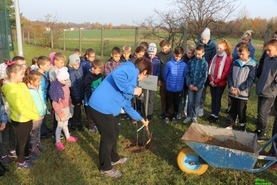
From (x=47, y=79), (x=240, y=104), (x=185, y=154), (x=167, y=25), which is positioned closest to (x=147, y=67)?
(x=185, y=154)

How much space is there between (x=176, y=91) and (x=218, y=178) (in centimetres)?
226

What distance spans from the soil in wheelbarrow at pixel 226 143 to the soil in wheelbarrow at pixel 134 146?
1033 millimetres

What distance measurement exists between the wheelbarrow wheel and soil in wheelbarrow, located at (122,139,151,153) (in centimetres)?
90

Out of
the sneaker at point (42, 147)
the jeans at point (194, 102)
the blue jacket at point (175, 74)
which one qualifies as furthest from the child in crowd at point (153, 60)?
the sneaker at point (42, 147)

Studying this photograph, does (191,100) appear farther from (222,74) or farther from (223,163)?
(223,163)

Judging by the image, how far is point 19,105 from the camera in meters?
3.44

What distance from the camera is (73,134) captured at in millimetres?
5059

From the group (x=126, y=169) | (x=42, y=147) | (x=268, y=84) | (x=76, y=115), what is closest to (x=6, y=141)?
(x=42, y=147)

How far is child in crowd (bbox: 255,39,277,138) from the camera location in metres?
4.30

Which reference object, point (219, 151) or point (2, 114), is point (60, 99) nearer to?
point (2, 114)

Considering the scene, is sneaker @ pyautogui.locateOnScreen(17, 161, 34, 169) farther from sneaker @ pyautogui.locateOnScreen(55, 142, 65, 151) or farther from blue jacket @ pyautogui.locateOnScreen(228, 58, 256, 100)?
blue jacket @ pyautogui.locateOnScreen(228, 58, 256, 100)

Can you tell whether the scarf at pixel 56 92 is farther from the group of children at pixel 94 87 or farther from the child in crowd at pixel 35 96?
the child in crowd at pixel 35 96

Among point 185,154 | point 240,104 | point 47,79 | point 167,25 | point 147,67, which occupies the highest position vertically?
point 167,25

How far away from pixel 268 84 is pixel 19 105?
3.97 meters
